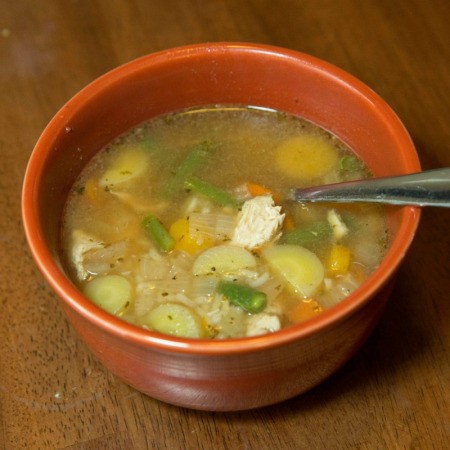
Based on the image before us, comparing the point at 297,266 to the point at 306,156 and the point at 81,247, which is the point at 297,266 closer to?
the point at 306,156

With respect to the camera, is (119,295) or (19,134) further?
(19,134)

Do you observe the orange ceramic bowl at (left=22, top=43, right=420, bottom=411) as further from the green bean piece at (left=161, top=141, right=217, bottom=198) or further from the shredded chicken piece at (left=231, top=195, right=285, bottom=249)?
the shredded chicken piece at (left=231, top=195, right=285, bottom=249)

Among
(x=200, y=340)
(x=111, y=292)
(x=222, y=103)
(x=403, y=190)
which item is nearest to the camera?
(x=200, y=340)

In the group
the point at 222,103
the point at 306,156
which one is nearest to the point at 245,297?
the point at 306,156

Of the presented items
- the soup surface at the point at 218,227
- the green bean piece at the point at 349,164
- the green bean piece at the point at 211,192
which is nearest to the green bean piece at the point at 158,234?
the soup surface at the point at 218,227

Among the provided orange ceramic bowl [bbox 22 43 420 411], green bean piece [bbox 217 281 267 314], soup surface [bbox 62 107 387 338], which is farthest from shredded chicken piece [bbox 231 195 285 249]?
orange ceramic bowl [bbox 22 43 420 411]

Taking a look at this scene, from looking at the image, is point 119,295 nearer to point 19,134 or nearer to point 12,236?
point 12,236

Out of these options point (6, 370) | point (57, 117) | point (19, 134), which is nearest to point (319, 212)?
point (57, 117)
